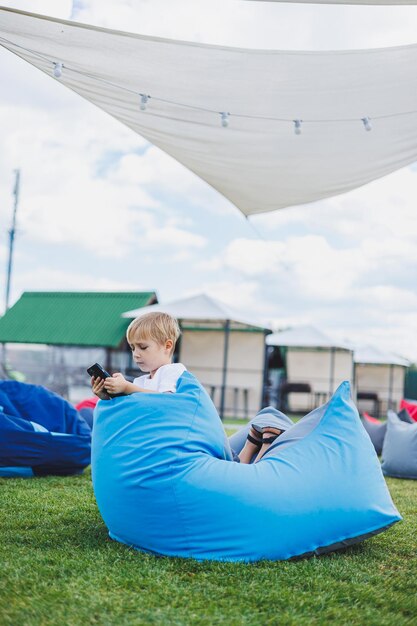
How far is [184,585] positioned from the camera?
2416 mm

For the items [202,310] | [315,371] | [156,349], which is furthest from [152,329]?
[315,371]

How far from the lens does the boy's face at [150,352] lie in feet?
10.2

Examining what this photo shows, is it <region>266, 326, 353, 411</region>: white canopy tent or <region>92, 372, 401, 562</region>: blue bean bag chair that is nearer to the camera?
<region>92, 372, 401, 562</region>: blue bean bag chair

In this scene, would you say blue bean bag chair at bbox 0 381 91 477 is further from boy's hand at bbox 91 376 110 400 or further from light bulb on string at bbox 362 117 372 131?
light bulb on string at bbox 362 117 372 131

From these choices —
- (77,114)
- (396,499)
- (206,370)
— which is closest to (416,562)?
(396,499)

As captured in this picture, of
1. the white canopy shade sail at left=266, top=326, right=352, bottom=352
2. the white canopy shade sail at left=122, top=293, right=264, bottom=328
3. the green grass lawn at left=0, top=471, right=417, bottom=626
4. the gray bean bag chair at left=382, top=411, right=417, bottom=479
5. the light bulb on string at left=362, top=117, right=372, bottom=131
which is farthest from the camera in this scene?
the white canopy shade sail at left=266, top=326, right=352, bottom=352

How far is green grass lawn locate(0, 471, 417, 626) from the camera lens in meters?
2.11

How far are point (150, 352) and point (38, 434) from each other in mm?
2179

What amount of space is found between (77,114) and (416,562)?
204 inches

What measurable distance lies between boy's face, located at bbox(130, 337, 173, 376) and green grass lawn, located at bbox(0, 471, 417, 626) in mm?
823

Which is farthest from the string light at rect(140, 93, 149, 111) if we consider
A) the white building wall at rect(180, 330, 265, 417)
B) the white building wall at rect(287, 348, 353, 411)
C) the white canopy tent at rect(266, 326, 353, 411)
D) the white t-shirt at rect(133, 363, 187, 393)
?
the white building wall at rect(287, 348, 353, 411)

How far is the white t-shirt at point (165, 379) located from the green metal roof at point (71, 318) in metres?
12.2

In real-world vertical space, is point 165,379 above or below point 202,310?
below

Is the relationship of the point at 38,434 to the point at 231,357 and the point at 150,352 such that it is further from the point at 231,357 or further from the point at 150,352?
the point at 231,357
